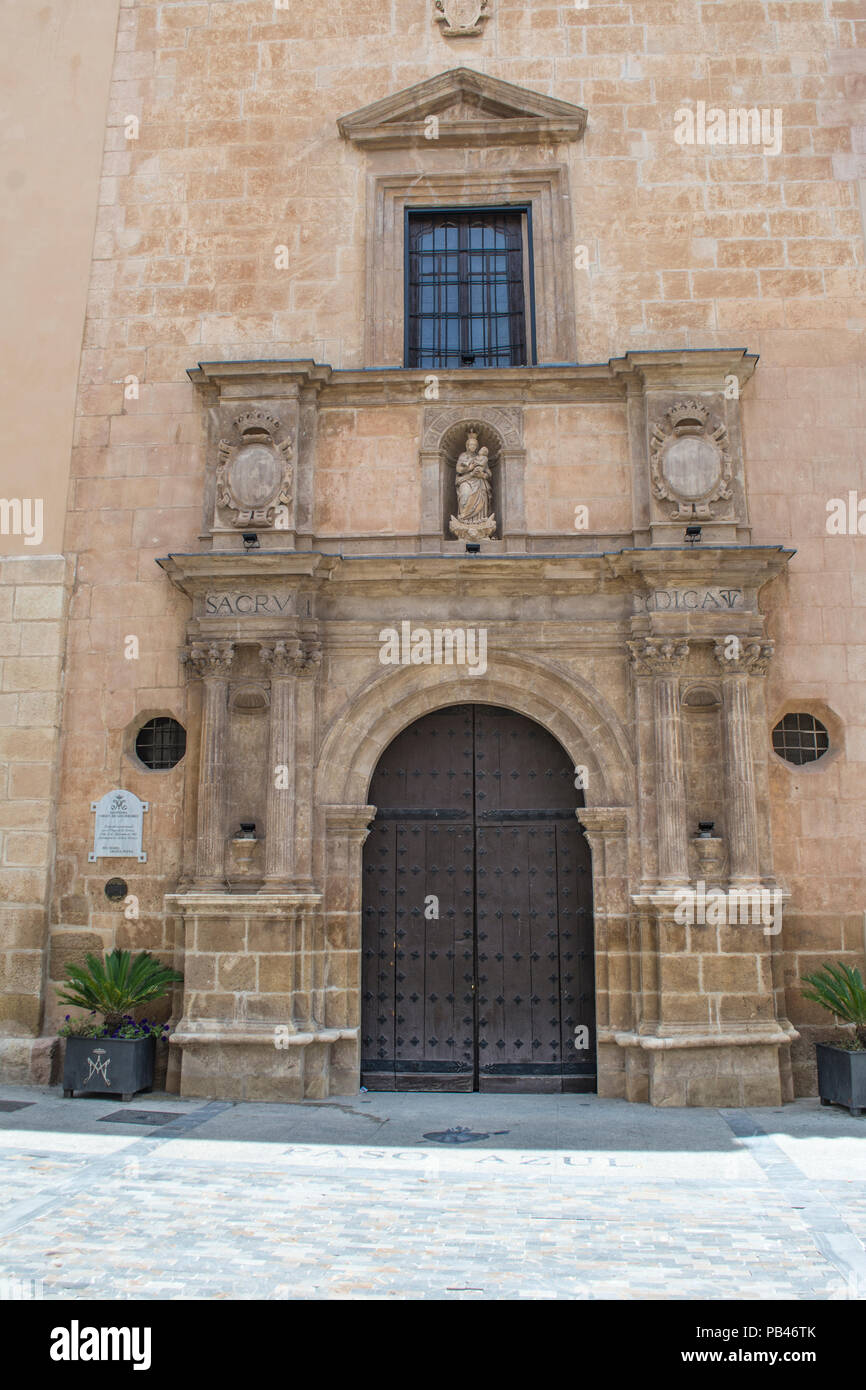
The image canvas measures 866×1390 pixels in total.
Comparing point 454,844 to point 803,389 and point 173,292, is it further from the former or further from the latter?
point 173,292

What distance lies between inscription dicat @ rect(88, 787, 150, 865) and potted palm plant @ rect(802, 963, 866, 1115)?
17.7ft

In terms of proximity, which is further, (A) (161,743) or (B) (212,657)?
(A) (161,743)

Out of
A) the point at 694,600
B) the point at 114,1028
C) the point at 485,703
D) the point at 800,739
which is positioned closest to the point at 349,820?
the point at 485,703

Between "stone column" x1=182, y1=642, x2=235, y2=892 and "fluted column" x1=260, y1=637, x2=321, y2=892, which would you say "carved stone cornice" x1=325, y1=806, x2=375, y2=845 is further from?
"stone column" x1=182, y1=642, x2=235, y2=892

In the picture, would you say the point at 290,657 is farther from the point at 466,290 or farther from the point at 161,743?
the point at 466,290

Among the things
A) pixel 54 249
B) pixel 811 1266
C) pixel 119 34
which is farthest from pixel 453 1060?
pixel 119 34

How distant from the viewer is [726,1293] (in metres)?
4.04

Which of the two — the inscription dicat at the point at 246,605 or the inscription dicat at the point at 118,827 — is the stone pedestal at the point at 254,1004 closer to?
the inscription dicat at the point at 118,827

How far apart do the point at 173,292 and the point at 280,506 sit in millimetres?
2468

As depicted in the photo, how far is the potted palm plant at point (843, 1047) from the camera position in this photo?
7.65 meters

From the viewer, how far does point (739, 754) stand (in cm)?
834

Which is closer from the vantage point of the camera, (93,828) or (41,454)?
(93,828)

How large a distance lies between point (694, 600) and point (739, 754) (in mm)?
1266
